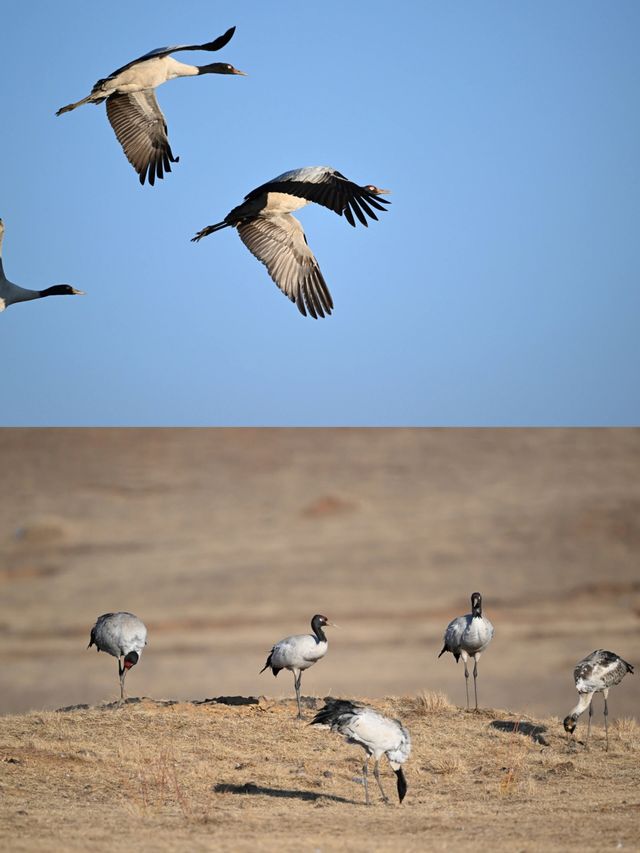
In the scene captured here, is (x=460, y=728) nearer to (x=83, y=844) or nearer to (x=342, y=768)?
(x=342, y=768)

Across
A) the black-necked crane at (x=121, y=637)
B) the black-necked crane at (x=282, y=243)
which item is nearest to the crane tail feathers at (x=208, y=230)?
the black-necked crane at (x=282, y=243)

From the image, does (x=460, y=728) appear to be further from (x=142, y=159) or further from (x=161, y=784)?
(x=142, y=159)

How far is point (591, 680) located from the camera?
10.9 meters

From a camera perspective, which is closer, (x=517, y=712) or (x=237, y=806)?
(x=237, y=806)

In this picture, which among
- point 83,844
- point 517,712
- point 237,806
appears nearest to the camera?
point 83,844

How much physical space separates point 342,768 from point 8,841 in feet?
10.4

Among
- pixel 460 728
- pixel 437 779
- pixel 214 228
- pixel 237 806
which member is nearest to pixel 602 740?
pixel 460 728

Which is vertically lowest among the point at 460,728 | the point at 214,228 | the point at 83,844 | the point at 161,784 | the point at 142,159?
the point at 83,844

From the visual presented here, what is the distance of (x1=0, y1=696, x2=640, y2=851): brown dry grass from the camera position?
6570 mm

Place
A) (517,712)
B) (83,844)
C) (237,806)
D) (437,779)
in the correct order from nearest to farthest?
(83,844) < (237,806) < (437,779) < (517,712)

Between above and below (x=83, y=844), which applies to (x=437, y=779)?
above

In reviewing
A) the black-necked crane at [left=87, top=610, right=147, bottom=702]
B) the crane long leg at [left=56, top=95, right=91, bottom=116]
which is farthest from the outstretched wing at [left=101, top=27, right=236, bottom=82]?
the black-necked crane at [left=87, top=610, right=147, bottom=702]

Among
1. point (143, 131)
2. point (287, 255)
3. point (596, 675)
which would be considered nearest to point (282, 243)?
point (287, 255)

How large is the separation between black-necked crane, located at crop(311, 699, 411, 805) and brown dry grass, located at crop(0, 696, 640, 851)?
0.96 ft
